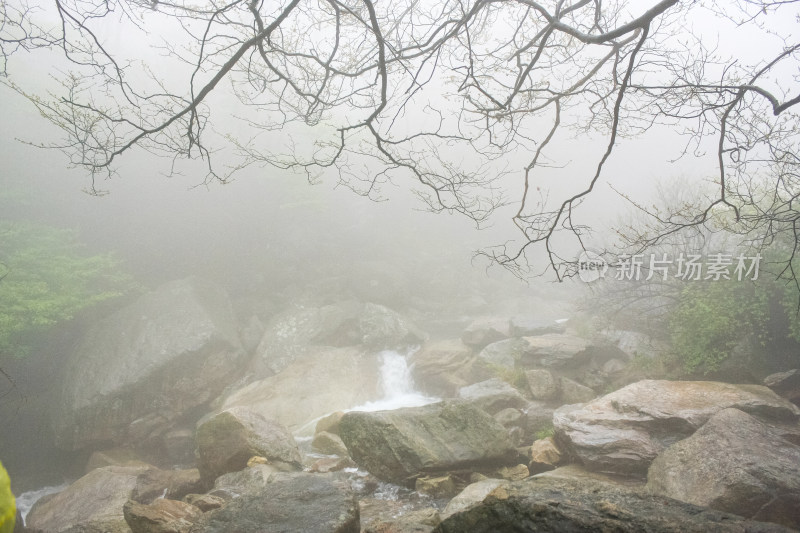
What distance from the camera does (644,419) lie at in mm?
5086

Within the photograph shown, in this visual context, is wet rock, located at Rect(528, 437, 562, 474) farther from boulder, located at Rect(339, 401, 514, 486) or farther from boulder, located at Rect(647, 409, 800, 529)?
boulder, located at Rect(647, 409, 800, 529)

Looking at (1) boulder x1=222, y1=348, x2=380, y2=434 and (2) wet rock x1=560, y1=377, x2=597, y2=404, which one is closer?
(2) wet rock x1=560, y1=377, x2=597, y2=404

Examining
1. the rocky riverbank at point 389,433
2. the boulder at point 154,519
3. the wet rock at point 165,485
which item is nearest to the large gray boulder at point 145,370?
the rocky riverbank at point 389,433

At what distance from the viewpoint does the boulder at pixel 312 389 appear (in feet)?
31.8

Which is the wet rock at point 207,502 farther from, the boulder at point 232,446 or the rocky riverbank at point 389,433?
the boulder at point 232,446

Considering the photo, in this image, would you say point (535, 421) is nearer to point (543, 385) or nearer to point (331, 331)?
point (543, 385)

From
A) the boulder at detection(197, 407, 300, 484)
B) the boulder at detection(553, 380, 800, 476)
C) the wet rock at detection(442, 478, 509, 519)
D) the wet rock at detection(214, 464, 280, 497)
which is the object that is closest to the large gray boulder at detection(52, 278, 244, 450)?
the boulder at detection(197, 407, 300, 484)

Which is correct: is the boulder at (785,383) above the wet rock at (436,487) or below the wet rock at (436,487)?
above

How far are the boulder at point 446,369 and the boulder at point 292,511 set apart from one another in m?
7.21

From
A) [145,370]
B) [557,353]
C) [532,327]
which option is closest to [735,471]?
[557,353]

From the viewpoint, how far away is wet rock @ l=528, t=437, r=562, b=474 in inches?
194

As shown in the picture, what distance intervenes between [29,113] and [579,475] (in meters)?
22.7

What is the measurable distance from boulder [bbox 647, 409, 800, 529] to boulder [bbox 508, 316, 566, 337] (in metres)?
7.47

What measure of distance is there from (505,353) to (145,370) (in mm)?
9383
